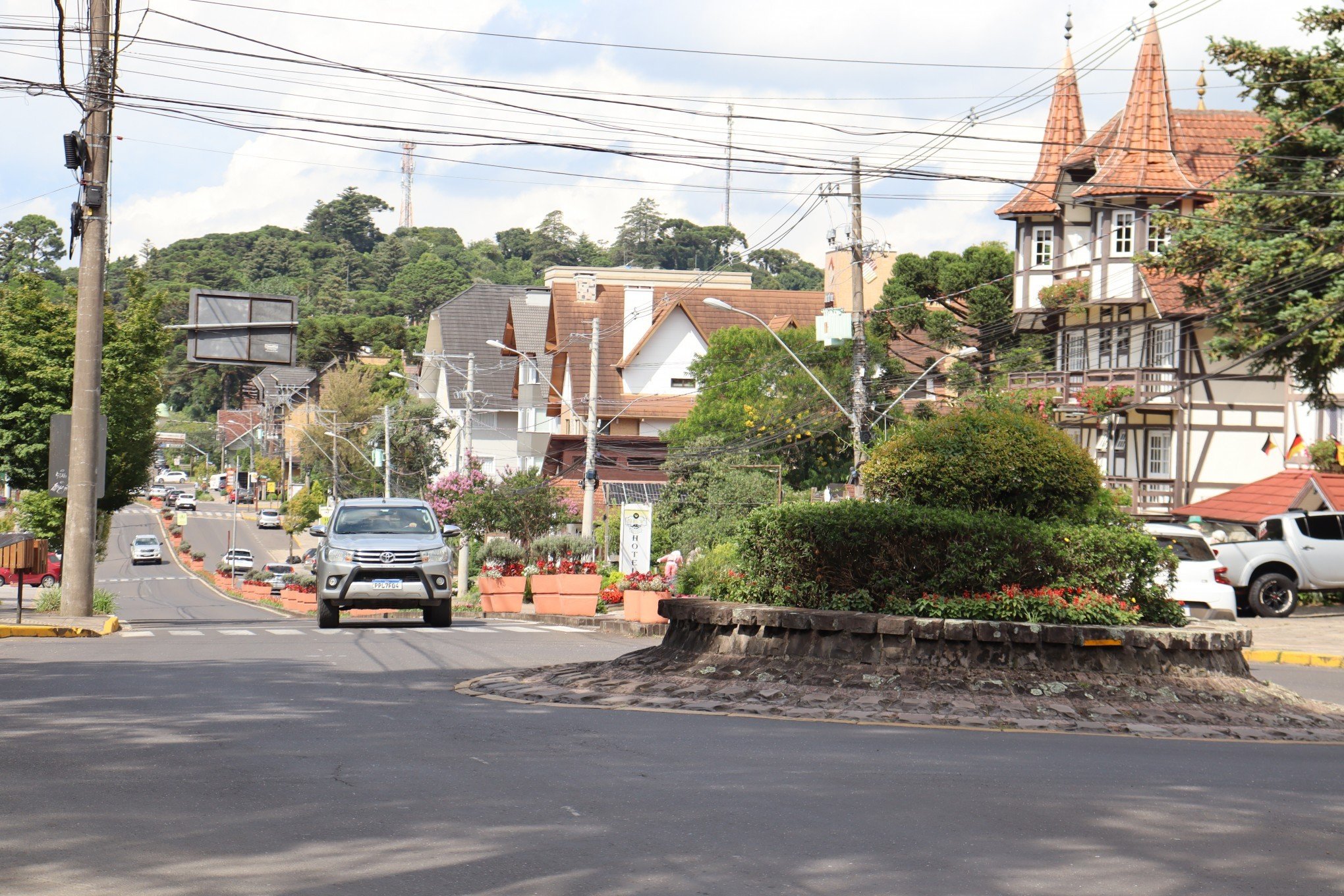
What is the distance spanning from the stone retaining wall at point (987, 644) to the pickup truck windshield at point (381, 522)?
9507mm

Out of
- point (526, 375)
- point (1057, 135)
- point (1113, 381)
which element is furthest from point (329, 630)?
point (526, 375)

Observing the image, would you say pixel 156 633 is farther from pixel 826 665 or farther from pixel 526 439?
pixel 526 439

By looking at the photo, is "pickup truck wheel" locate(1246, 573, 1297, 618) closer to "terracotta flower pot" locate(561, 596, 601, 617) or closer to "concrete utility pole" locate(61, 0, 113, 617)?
"terracotta flower pot" locate(561, 596, 601, 617)

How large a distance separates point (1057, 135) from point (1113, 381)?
38.2 ft

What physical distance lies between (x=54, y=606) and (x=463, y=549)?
54.4 ft

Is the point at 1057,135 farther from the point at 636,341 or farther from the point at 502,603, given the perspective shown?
the point at 502,603

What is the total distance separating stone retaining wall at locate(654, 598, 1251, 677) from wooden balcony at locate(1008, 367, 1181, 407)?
28.5 metres

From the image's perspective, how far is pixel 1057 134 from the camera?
163 ft

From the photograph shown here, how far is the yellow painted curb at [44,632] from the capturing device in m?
17.9

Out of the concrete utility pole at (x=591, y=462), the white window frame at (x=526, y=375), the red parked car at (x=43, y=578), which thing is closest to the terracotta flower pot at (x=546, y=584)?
the concrete utility pole at (x=591, y=462)

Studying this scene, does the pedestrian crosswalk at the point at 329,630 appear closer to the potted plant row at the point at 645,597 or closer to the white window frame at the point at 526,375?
the potted plant row at the point at 645,597

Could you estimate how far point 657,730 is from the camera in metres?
9.59

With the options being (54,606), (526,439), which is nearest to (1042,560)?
(54,606)

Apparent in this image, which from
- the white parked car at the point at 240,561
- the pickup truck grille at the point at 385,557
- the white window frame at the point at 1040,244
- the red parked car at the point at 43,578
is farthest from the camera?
the white parked car at the point at 240,561
